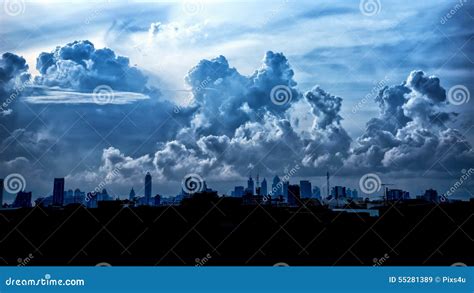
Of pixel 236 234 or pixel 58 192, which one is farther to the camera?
pixel 58 192

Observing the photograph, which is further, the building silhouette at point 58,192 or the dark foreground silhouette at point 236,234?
the building silhouette at point 58,192

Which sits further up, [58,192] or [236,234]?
[58,192]

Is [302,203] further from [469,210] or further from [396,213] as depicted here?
[469,210]

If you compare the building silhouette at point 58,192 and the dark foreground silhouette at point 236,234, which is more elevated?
the building silhouette at point 58,192

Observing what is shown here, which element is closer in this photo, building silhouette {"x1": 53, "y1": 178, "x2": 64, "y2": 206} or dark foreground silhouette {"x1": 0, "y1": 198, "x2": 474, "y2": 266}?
dark foreground silhouette {"x1": 0, "y1": 198, "x2": 474, "y2": 266}

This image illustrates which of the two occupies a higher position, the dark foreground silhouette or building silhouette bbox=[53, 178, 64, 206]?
building silhouette bbox=[53, 178, 64, 206]
